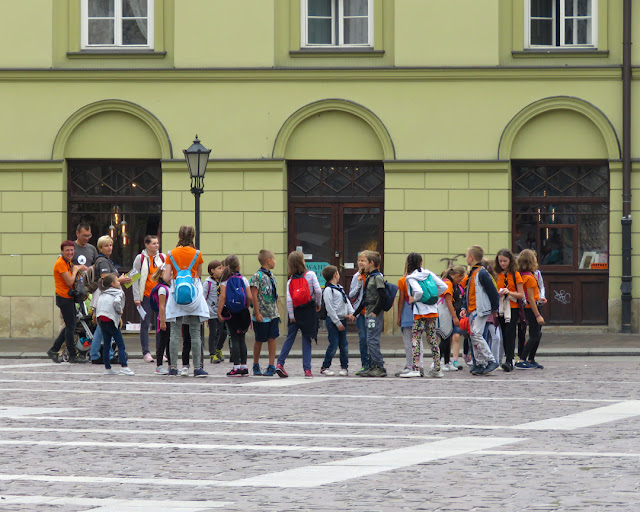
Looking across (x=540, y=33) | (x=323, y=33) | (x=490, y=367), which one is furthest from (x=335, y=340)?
(x=540, y=33)

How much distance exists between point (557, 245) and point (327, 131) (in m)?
4.79

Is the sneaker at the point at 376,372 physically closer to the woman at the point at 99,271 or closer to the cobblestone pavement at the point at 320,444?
the cobblestone pavement at the point at 320,444

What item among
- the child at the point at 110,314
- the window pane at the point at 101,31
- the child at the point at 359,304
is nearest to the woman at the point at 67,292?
the child at the point at 110,314

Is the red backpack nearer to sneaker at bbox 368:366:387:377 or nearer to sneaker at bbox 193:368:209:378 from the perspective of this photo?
sneaker at bbox 368:366:387:377

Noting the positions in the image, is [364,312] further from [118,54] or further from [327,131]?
[118,54]

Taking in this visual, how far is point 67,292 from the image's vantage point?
18.5m

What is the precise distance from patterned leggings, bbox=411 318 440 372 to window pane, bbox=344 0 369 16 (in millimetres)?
9748

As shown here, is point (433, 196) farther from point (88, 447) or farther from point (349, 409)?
point (88, 447)

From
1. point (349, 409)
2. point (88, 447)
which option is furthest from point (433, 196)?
point (88, 447)

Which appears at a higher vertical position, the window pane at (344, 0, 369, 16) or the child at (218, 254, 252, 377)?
the window pane at (344, 0, 369, 16)

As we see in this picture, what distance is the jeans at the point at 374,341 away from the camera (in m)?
16.1

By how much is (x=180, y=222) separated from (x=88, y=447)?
1473cm

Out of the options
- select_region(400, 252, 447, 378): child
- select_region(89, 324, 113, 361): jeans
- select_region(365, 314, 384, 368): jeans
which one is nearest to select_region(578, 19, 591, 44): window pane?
select_region(400, 252, 447, 378): child

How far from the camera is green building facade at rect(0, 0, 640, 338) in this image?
78.4 feet
